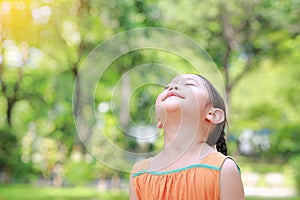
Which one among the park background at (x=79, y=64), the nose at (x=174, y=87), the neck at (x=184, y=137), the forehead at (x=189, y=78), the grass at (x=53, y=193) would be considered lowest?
the neck at (x=184, y=137)

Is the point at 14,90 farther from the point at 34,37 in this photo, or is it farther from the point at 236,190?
the point at 236,190

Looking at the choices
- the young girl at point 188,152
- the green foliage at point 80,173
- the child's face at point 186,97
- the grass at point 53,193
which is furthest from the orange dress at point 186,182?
the green foliage at point 80,173

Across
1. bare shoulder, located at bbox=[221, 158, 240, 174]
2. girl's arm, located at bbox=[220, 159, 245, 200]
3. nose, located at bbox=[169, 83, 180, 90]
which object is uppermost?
nose, located at bbox=[169, 83, 180, 90]

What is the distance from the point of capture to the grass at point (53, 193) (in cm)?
796

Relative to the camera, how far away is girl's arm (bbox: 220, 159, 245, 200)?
1.00 metres

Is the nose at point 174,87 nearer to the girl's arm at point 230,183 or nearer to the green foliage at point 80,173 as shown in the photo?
the girl's arm at point 230,183

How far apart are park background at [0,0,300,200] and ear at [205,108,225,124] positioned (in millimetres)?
6548

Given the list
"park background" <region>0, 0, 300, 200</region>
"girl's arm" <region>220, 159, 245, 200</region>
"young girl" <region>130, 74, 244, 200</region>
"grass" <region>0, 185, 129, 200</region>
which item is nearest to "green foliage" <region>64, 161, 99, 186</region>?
"park background" <region>0, 0, 300, 200</region>

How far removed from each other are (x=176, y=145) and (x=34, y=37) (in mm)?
7609

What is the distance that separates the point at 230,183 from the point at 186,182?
0.28ft

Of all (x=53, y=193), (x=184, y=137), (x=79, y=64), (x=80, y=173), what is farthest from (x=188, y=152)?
(x=80, y=173)

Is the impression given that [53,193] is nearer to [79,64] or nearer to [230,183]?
[79,64]

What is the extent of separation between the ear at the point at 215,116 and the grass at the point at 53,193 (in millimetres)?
7037

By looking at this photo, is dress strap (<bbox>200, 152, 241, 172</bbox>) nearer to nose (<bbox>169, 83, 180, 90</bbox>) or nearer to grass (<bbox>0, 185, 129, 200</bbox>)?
nose (<bbox>169, 83, 180, 90</bbox>)
